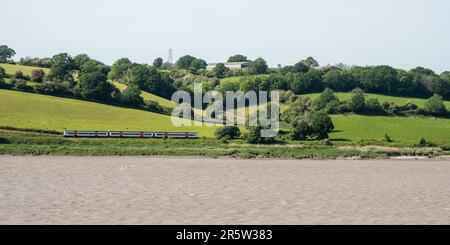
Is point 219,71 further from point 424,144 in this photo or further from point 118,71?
point 424,144

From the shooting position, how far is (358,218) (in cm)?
2559

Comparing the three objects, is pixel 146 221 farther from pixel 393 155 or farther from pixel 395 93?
pixel 395 93

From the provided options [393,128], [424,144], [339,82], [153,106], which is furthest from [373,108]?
[153,106]

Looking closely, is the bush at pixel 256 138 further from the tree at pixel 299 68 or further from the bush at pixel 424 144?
the tree at pixel 299 68

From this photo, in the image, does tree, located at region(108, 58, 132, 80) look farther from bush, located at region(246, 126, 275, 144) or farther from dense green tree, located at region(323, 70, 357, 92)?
bush, located at region(246, 126, 275, 144)

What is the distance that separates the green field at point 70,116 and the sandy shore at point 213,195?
33.3m

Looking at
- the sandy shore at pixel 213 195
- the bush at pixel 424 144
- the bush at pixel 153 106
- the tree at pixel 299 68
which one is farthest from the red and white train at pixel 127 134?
the tree at pixel 299 68

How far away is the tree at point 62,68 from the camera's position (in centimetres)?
11306

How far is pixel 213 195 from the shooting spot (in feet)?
103

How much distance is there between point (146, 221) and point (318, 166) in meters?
33.3

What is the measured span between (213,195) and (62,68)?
88321 millimetres

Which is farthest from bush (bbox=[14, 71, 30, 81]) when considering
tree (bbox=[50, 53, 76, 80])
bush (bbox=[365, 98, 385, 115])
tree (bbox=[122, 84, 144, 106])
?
bush (bbox=[365, 98, 385, 115])
